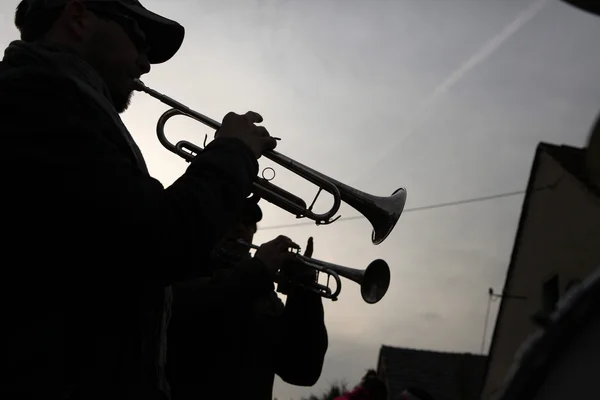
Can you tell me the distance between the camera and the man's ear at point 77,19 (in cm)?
198

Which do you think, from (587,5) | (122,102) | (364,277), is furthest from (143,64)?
(364,277)

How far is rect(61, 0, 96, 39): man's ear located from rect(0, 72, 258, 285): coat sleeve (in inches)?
14.3

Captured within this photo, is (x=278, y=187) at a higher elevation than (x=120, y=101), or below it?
higher

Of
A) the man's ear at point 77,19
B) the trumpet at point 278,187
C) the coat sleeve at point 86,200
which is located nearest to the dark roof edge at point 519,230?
the trumpet at point 278,187

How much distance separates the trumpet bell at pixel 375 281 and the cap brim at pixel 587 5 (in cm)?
317

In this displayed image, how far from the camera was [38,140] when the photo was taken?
157cm

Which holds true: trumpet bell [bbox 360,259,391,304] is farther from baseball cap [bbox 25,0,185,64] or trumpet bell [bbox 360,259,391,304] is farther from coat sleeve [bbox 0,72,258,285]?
coat sleeve [bbox 0,72,258,285]

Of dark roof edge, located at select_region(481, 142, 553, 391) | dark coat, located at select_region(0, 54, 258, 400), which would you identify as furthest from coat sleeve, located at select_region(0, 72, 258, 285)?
dark roof edge, located at select_region(481, 142, 553, 391)

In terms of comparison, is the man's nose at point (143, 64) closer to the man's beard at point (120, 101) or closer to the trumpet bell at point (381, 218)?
the man's beard at point (120, 101)

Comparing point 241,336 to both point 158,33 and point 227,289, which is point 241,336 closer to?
point 227,289

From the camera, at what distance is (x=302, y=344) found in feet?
10.7

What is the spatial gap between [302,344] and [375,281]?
1.27 m

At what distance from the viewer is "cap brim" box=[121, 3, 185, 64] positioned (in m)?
2.14

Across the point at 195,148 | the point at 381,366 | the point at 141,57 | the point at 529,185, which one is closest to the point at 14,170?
the point at 141,57
